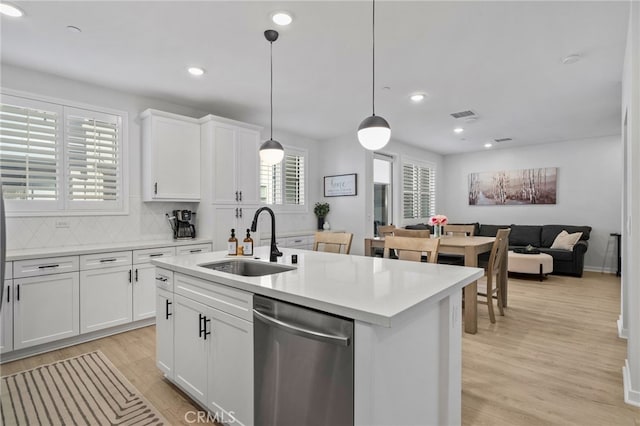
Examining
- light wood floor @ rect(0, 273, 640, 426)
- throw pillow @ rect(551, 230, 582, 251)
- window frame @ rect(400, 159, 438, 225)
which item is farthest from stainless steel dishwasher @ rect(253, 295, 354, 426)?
throw pillow @ rect(551, 230, 582, 251)

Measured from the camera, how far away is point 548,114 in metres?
4.92

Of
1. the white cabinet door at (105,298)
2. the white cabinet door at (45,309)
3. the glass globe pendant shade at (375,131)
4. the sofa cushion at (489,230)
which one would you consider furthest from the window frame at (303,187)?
the sofa cushion at (489,230)

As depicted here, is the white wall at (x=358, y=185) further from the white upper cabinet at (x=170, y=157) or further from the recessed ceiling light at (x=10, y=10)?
the recessed ceiling light at (x=10, y=10)

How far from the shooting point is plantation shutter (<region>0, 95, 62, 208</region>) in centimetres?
313

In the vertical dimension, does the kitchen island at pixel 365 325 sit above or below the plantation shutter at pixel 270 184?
below

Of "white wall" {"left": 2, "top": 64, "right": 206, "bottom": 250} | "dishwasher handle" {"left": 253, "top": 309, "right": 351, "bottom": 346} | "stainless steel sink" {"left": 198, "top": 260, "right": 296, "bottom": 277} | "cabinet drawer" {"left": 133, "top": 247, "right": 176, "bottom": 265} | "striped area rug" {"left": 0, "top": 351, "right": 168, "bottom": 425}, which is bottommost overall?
"striped area rug" {"left": 0, "top": 351, "right": 168, "bottom": 425}

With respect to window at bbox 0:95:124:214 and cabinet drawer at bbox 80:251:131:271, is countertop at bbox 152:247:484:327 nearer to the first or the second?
cabinet drawer at bbox 80:251:131:271

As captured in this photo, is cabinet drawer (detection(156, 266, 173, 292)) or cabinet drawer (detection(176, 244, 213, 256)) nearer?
cabinet drawer (detection(156, 266, 173, 292))

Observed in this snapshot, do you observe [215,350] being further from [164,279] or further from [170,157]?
[170,157]

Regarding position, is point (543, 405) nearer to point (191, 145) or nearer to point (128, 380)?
point (128, 380)

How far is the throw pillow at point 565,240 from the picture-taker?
6117 millimetres

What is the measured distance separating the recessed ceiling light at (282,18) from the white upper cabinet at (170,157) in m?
2.13

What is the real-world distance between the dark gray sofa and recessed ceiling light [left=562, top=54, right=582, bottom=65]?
353 cm

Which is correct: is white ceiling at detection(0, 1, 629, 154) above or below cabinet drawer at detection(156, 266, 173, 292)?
above
